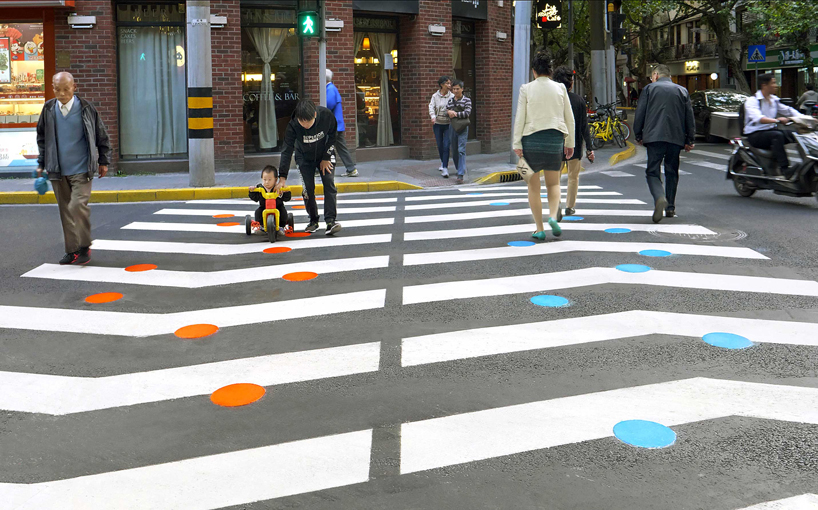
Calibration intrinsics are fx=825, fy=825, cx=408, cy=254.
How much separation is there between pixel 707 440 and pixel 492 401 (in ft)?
3.47

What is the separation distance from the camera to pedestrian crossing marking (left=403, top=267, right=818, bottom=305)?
21.3ft

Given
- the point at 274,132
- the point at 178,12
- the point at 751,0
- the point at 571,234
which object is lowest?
the point at 571,234

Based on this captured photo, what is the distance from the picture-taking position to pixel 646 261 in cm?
769

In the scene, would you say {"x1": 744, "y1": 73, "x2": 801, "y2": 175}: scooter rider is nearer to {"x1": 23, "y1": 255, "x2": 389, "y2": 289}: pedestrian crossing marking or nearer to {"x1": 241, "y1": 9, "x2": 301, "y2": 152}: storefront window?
{"x1": 23, "y1": 255, "x2": 389, "y2": 289}: pedestrian crossing marking

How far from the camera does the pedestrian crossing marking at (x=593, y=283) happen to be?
6.50 meters

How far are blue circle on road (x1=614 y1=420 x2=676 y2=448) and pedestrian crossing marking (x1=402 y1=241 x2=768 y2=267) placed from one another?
4078 millimetres

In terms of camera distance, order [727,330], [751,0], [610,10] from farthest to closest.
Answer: [751,0] < [610,10] < [727,330]

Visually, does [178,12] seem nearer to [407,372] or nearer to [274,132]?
[274,132]

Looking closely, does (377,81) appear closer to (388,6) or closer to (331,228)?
(388,6)

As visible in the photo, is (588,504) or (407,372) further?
(407,372)

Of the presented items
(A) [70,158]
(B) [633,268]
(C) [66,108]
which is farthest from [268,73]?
(B) [633,268]

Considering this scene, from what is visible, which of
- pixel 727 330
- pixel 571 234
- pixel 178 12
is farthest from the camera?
pixel 178 12

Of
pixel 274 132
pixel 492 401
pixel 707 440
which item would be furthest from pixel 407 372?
pixel 274 132

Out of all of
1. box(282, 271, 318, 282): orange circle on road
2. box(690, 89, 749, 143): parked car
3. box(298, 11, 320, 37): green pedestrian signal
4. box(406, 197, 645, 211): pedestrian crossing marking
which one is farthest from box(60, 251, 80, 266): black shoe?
box(690, 89, 749, 143): parked car
